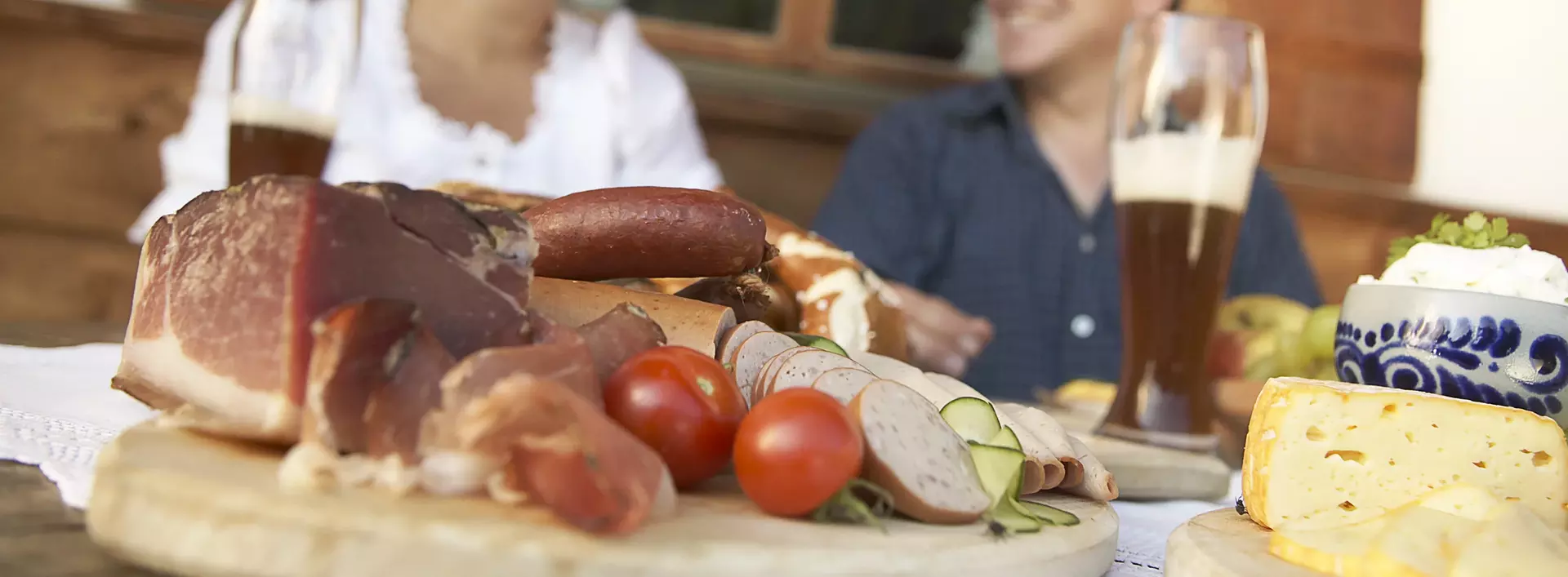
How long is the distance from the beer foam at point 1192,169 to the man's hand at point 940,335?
1.60 ft

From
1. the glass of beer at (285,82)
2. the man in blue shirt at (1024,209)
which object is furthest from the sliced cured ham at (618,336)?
the man in blue shirt at (1024,209)

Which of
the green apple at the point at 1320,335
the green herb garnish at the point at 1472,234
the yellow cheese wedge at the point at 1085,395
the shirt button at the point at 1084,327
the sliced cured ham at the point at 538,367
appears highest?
the green herb garnish at the point at 1472,234

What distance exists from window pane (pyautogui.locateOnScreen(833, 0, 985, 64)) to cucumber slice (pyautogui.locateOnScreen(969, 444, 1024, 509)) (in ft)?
8.10

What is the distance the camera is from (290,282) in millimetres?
547

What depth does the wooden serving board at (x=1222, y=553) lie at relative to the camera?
56 cm

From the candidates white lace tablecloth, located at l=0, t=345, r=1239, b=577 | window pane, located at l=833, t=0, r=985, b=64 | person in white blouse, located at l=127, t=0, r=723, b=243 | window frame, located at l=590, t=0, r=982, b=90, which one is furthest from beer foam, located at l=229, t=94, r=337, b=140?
window pane, located at l=833, t=0, r=985, b=64

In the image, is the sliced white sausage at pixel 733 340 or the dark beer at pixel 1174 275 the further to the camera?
the dark beer at pixel 1174 275

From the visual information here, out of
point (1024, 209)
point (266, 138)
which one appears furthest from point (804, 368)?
point (1024, 209)

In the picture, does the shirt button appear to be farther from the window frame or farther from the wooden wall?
the window frame

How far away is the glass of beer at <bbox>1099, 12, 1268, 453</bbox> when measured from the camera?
1.19m

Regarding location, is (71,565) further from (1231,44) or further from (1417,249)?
(1231,44)

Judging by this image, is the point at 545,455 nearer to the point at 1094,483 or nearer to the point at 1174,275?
the point at 1094,483

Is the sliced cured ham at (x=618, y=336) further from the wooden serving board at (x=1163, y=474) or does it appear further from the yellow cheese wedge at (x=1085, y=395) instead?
the yellow cheese wedge at (x=1085, y=395)

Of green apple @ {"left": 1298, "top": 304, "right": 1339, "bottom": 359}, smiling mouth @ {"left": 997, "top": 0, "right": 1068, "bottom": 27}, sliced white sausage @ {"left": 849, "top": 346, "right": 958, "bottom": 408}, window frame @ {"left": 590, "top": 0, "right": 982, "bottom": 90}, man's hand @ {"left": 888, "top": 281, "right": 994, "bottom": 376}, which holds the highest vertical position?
smiling mouth @ {"left": 997, "top": 0, "right": 1068, "bottom": 27}
